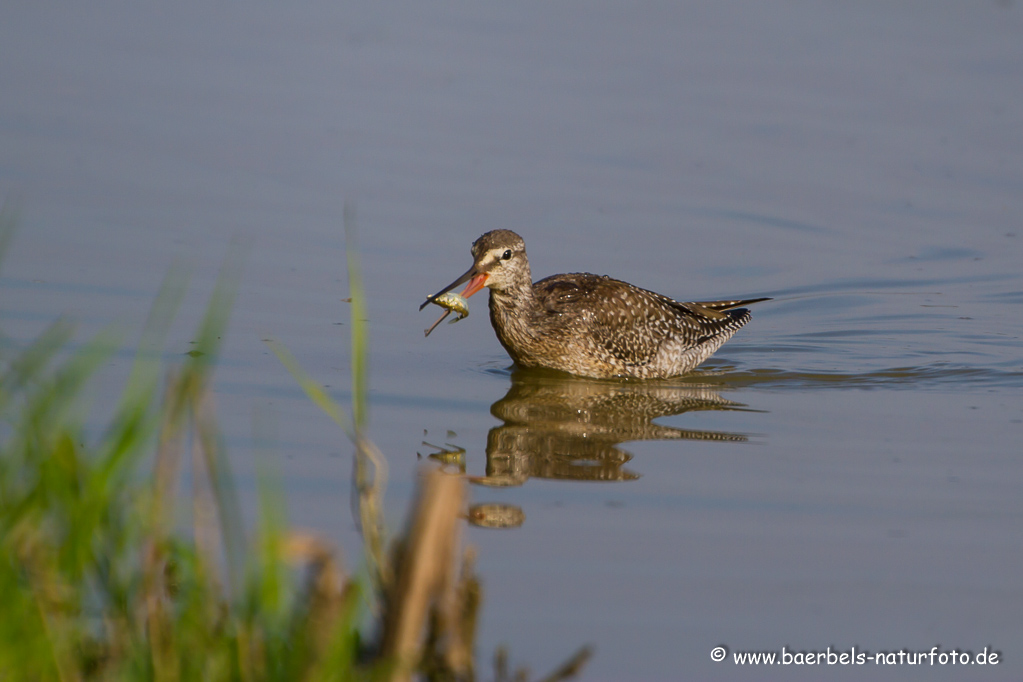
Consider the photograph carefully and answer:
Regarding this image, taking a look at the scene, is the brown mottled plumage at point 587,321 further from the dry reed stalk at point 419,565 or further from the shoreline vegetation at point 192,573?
the dry reed stalk at point 419,565

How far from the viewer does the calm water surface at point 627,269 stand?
17.3 ft

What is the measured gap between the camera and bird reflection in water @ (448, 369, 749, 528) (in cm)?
656

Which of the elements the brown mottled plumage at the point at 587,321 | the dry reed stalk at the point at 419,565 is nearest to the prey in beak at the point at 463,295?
the brown mottled plumage at the point at 587,321

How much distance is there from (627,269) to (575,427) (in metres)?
3.84

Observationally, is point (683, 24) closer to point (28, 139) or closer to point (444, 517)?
point (28, 139)

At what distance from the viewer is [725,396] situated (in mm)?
8703

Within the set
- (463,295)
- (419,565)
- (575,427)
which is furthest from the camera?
(463,295)

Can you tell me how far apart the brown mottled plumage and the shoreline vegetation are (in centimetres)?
512

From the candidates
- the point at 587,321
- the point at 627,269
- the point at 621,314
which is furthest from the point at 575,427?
the point at 627,269

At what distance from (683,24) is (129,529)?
18.1 metres

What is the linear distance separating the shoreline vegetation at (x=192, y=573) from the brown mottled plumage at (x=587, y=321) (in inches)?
201

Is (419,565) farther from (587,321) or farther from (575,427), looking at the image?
(587,321)

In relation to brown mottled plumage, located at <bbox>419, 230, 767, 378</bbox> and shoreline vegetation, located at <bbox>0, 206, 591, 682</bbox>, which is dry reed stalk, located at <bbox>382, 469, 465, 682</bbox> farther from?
brown mottled plumage, located at <bbox>419, 230, 767, 378</bbox>

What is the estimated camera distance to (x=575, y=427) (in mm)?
7648
